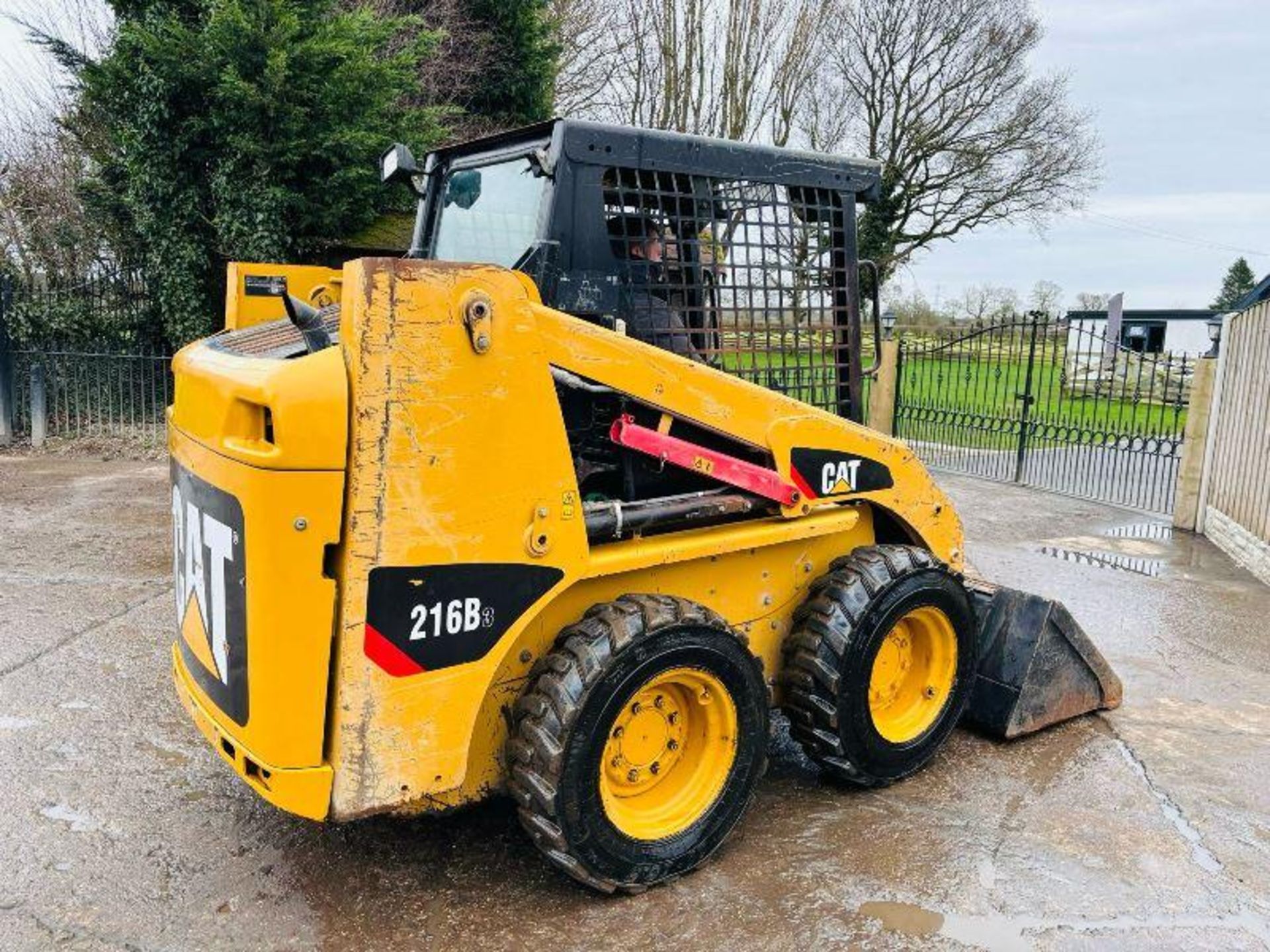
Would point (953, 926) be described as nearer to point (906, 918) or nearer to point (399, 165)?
point (906, 918)

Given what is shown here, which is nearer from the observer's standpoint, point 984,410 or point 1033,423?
point 1033,423

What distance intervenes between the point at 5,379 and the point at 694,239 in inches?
423

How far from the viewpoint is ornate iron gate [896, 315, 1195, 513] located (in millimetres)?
10734

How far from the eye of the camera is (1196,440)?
29.5 feet

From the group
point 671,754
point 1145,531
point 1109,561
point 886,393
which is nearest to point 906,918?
point 671,754

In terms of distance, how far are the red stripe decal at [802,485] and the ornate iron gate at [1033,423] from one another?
7.42 metres

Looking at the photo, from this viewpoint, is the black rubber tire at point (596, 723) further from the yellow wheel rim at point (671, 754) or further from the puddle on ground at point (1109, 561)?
the puddle on ground at point (1109, 561)

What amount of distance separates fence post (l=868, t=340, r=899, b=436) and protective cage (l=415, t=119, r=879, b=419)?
9.07m

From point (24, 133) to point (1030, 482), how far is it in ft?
47.7

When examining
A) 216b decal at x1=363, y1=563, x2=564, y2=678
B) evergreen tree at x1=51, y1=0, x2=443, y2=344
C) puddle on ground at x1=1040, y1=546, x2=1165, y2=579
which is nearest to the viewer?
216b decal at x1=363, y1=563, x2=564, y2=678

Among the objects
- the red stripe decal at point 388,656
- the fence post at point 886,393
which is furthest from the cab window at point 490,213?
the fence post at point 886,393

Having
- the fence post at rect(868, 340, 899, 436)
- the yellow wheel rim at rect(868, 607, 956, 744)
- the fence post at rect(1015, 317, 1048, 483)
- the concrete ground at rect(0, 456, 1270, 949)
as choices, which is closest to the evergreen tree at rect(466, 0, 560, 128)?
the fence post at rect(868, 340, 899, 436)

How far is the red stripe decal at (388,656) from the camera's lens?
2.57 m

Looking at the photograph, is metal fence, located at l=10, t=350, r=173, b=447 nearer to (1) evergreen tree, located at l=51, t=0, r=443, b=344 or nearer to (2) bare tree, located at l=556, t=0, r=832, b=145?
(1) evergreen tree, located at l=51, t=0, r=443, b=344
